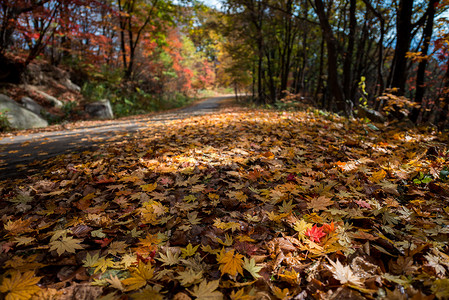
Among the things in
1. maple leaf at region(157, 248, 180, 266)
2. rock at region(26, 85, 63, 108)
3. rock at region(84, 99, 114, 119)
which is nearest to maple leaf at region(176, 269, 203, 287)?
maple leaf at region(157, 248, 180, 266)

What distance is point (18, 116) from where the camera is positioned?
7.15 meters

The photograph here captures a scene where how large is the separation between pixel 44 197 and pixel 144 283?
1.63 meters

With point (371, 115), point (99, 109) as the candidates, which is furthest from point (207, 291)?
point (99, 109)

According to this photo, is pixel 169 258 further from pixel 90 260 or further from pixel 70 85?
pixel 70 85

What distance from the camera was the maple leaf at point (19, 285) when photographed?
1036 mm

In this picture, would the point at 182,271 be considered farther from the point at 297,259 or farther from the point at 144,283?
the point at 297,259

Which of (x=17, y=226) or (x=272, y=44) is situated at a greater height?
(x=272, y=44)

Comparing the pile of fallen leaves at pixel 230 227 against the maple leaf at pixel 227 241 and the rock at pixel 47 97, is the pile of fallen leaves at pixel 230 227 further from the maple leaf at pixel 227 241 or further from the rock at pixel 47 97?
the rock at pixel 47 97

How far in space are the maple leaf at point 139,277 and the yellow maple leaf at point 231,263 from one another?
38 cm

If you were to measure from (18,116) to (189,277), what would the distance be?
8972 millimetres

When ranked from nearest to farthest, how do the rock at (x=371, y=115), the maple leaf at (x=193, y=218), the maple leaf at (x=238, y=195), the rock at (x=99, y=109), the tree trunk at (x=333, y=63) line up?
the maple leaf at (x=193, y=218) → the maple leaf at (x=238, y=195) → the rock at (x=371, y=115) → the tree trunk at (x=333, y=63) → the rock at (x=99, y=109)

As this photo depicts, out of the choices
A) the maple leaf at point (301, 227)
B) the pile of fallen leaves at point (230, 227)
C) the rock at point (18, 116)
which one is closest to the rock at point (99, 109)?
the rock at point (18, 116)

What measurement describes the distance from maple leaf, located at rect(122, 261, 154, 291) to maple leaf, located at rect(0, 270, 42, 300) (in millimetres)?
422

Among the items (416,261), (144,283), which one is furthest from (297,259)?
(144,283)
